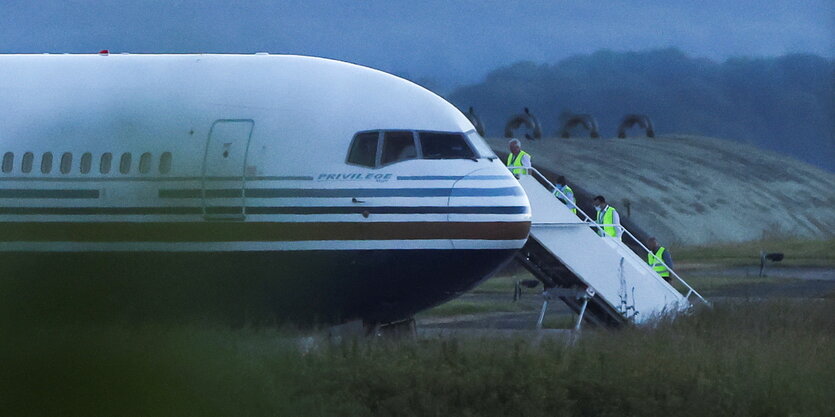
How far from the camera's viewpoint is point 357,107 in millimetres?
17375

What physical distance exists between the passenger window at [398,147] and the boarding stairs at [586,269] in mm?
3836

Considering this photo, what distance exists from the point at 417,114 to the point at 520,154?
506cm

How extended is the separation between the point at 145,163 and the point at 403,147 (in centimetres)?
751

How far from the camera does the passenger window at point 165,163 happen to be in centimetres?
936

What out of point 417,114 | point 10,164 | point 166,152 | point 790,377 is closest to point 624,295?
point 417,114

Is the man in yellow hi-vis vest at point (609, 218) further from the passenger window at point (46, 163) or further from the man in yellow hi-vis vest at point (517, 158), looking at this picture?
the passenger window at point (46, 163)

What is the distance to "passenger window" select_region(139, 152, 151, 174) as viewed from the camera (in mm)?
9348

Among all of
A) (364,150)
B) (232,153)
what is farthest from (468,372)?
(232,153)

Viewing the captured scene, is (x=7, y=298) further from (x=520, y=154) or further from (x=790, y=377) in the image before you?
(x=520, y=154)

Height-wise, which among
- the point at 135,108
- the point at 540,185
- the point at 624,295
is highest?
the point at 135,108

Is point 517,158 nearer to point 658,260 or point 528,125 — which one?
point 658,260

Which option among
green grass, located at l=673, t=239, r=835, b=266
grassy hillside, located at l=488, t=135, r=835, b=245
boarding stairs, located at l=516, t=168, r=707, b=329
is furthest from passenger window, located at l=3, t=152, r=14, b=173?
green grass, located at l=673, t=239, r=835, b=266

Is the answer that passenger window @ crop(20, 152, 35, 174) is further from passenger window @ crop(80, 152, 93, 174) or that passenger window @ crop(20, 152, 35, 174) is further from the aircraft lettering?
the aircraft lettering

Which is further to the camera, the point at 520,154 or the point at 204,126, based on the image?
the point at 520,154
